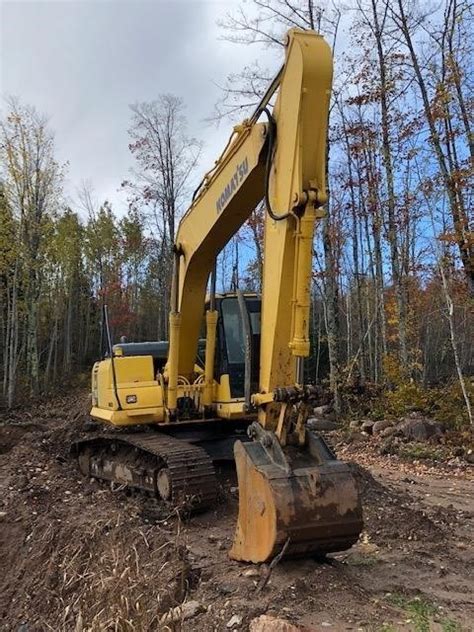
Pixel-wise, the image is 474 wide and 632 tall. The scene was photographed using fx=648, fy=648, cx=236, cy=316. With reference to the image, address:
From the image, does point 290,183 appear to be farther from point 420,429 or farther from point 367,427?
point 367,427

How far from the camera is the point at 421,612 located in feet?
14.1

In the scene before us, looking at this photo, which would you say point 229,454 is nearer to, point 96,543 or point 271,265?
point 96,543

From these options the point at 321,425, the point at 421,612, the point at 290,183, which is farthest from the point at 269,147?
the point at 321,425

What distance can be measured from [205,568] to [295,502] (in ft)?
4.18

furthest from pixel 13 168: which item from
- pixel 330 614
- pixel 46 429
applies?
pixel 330 614

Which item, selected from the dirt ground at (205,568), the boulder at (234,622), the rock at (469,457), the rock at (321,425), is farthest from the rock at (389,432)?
the boulder at (234,622)

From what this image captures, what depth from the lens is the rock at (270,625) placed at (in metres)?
3.88

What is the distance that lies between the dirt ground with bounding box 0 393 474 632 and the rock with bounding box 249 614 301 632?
0.09m

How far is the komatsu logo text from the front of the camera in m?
5.88

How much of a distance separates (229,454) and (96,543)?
7.95 ft

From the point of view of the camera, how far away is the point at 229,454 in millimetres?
8250

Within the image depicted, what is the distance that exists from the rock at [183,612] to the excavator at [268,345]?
1.91 ft

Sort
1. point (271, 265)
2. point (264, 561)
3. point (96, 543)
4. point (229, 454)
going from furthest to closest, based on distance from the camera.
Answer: point (229, 454) → point (96, 543) → point (271, 265) → point (264, 561)

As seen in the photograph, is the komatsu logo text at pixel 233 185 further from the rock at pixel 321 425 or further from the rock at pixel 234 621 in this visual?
the rock at pixel 321 425
